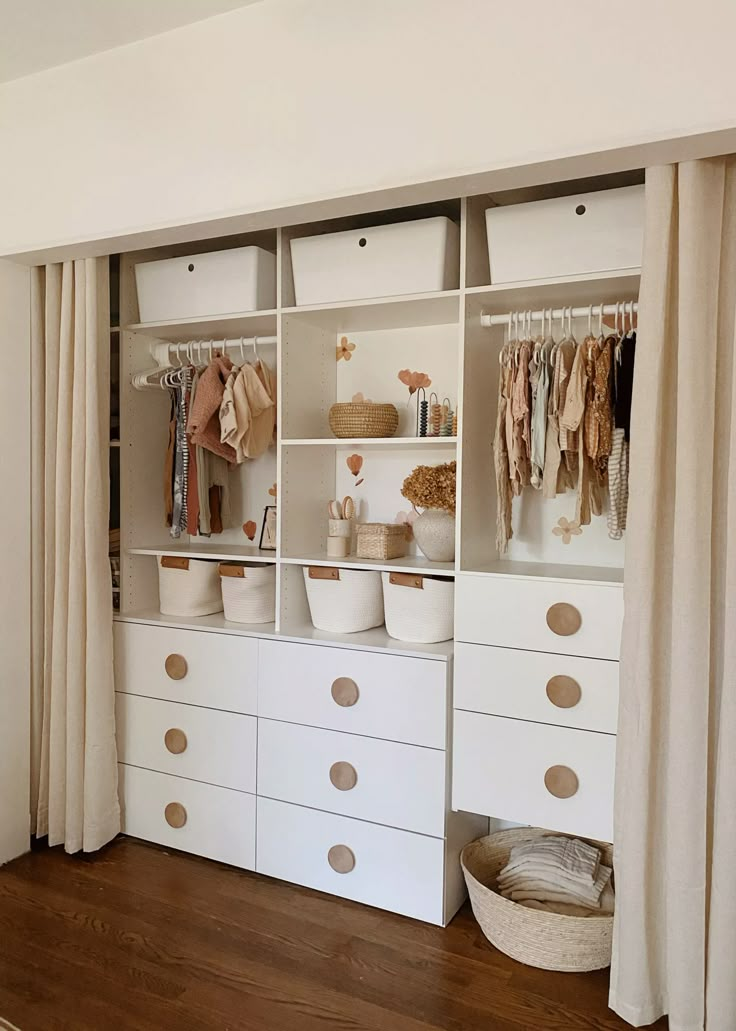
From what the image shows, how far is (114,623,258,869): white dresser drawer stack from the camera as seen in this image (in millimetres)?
2678

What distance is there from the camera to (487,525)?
2592mm

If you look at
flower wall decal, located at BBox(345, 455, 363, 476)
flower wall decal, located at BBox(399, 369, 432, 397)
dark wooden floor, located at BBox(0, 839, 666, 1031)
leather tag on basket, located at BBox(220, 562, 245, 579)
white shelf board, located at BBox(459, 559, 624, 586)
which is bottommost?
dark wooden floor, located at BBox(0, 839, 666, 1031)

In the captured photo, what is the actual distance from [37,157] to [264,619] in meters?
1.64

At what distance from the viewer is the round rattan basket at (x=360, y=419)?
2648 mm

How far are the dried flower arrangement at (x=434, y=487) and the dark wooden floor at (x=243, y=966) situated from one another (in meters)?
1.25

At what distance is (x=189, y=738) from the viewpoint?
277 cm

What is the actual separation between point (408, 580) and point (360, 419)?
0.55 metres

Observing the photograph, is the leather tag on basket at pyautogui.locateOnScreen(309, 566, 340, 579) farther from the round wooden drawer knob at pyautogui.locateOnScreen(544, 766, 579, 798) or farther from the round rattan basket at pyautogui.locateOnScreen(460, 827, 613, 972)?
the round rattan basket at pyautogui.locateOnScreen(460, 827, 613, 972)

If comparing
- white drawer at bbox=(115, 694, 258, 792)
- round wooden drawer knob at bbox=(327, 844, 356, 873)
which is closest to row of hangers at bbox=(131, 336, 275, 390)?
white drawer at bbox=(115, 694, 258, 792)

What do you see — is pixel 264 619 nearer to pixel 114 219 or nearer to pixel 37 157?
pixel 114 219

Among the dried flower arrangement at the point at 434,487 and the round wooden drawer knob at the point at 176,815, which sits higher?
the dried flower arrangement at the point at 434,487

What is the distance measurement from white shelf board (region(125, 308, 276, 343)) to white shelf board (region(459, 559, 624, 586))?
1.08 m

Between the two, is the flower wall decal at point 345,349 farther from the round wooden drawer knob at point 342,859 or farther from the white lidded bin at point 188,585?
the round wooden drawer knob at point 342,859

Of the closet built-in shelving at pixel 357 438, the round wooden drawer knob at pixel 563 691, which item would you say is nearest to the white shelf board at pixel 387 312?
the closet built-in shelving at pixel 357 438
